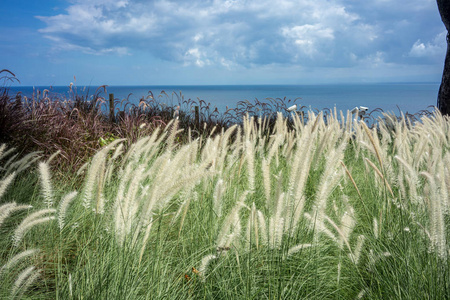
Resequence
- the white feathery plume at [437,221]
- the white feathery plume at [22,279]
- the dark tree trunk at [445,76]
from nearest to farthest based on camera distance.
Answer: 1. the white feathery plume at [22,279]
2. the white feathery plume at [437,221]
3. the dark tree trunk at [445,76]

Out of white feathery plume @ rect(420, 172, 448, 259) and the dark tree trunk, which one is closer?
white feathery plume @ rect(420, 172, 448, 259)

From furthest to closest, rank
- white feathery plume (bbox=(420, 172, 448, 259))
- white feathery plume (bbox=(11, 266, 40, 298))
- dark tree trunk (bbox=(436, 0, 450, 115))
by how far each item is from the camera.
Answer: dark tree trunk (bbox=(436, 0, 450, 115)) → white feathery plume (bbox=(420, 172, 448, 259)) → white feathery plume (bbox=(11, 266, 40, 298))

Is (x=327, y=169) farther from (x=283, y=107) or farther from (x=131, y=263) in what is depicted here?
(x=283, y=107)

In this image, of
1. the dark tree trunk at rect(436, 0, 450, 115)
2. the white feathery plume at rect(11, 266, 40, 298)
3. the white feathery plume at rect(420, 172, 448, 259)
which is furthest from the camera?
the dark tree trunk at rect(436, 0, 450, 115)

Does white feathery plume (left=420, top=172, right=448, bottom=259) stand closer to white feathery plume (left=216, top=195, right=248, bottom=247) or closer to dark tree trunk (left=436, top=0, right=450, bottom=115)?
white feathery plume (left=216, top=195, right=248, bottom=247)

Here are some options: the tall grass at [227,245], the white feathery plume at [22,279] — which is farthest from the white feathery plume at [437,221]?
the white feathery plume at [22,279]

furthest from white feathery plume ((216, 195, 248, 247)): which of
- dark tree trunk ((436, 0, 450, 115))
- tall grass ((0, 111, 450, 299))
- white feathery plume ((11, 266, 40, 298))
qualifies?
dark tree trunk ((436, 0, 450, 115))

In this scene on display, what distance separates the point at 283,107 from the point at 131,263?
406 inches

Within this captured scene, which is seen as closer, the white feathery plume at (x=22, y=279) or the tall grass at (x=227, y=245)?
the white feathery plume at (x=22, y=279)

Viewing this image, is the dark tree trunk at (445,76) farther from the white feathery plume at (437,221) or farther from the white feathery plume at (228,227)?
the white feathery plume at (228,227)

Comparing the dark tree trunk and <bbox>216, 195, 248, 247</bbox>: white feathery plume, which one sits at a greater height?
the dark tree trunk

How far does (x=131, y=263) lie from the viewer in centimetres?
183

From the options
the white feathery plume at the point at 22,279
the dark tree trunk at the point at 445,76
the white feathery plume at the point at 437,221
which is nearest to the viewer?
the white feathery plume at the point at 22,279

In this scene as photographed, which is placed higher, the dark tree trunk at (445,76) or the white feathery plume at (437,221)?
the dark tree trunk at (445,76)
